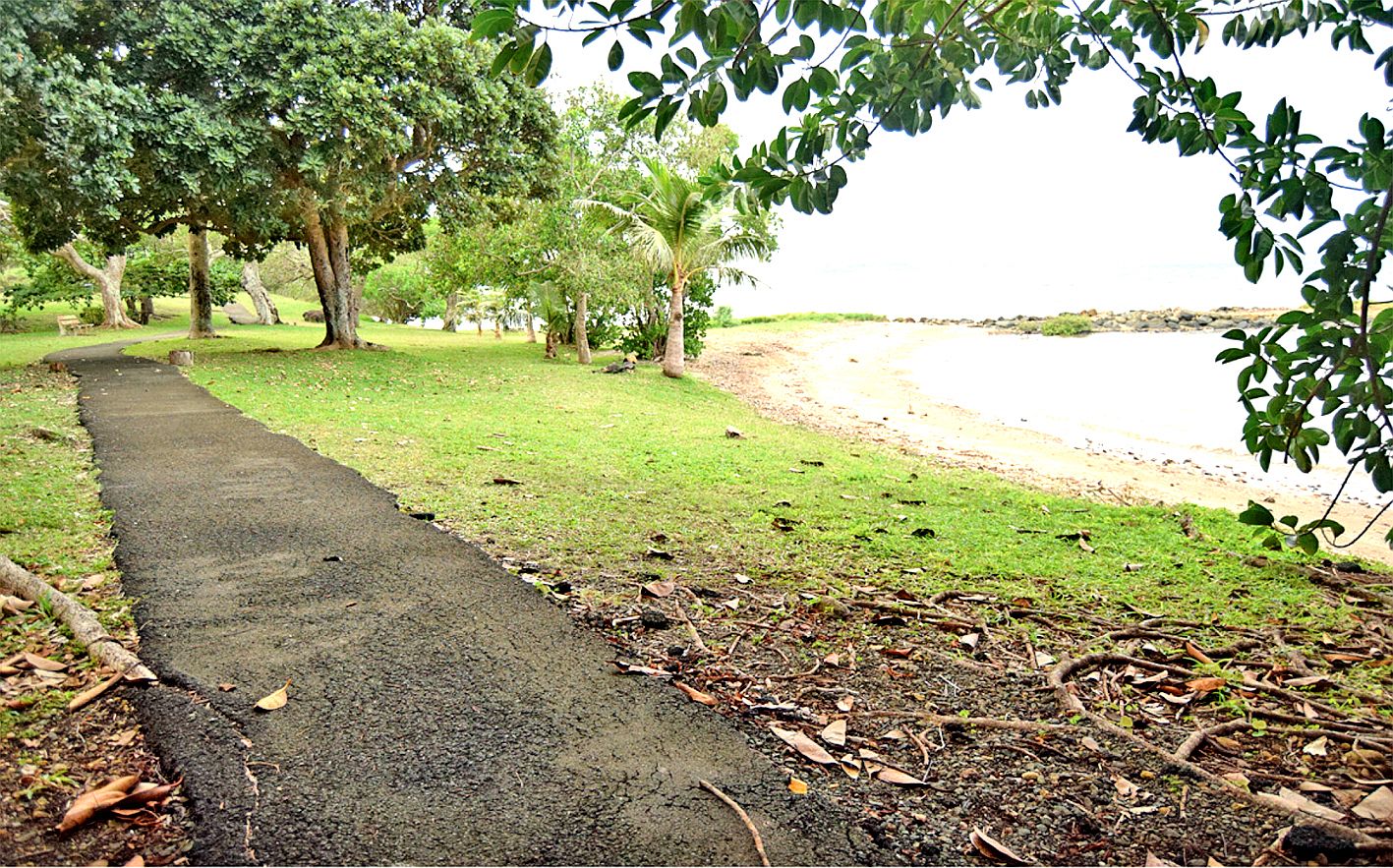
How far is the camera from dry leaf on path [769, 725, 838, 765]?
2.62 m

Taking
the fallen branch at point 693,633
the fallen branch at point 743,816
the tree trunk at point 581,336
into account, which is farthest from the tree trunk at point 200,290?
the fallen branch at point 743,816

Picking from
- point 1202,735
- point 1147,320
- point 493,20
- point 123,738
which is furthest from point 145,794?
point 1147,320

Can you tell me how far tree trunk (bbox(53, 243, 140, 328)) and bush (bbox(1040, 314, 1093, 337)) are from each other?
31.6 meters

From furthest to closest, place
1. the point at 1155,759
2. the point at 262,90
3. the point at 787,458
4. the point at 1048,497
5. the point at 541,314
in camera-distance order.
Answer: the point at 541,314, the point at 262,90, the point at 787,458, the point at 1048,497, the point at 1155,759

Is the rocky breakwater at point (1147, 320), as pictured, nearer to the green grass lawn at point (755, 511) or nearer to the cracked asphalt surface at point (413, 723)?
the green grass lawn at point (755, 511)

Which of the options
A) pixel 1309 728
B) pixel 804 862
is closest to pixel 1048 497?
pixel 1309 728

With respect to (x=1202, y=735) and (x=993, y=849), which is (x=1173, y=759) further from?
(x=993, y=849)

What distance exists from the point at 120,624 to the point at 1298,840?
415cm

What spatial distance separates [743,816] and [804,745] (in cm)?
48

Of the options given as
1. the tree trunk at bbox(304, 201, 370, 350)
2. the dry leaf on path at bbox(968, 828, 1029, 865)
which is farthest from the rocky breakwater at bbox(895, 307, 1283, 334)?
the dry leaf on path at bbox(968, 828, 1029, 865)

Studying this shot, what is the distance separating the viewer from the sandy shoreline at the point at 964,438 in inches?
378

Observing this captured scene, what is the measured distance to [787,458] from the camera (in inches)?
361

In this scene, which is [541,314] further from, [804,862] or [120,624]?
[804,862]

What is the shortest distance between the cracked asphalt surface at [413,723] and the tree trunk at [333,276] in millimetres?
15040
